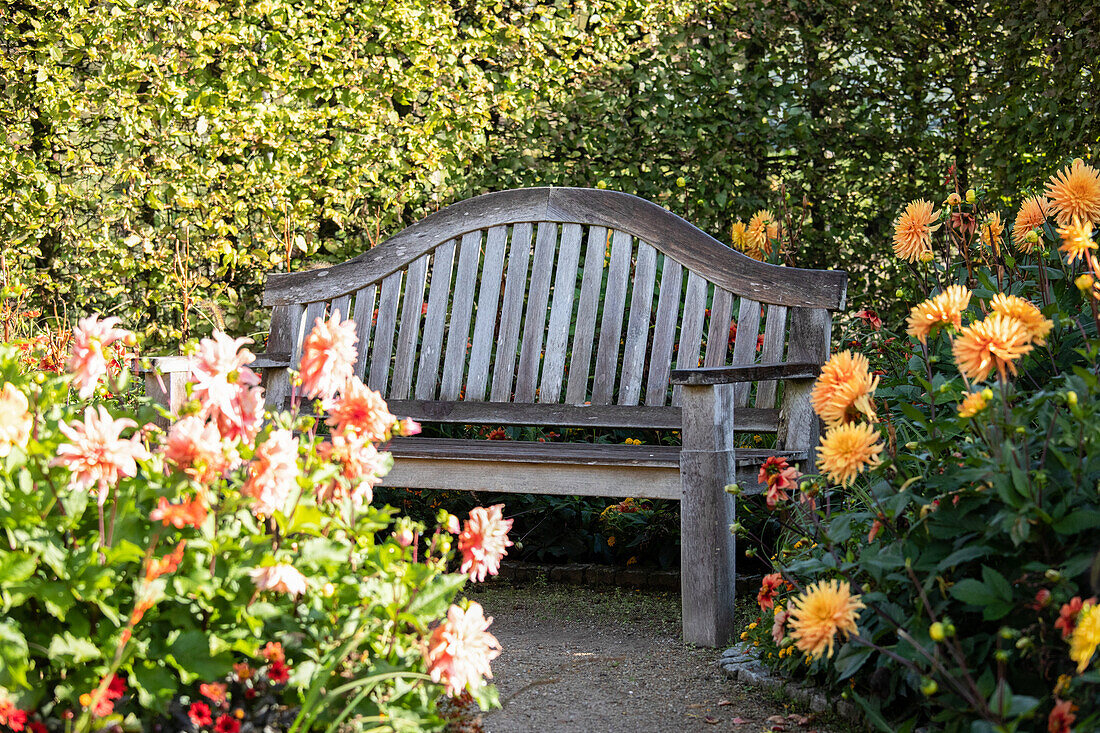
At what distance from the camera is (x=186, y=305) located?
4.33 metres

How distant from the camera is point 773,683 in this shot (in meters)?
2.20

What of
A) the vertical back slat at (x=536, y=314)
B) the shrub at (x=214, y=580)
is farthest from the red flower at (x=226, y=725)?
the vertical back slat at (x=536, y=314)

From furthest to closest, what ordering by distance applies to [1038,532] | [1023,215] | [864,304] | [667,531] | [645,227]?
[864,304], [667,531], [645,227], [1023,215], [1038,532]

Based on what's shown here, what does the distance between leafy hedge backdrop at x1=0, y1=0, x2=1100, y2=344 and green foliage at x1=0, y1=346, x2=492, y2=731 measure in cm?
296

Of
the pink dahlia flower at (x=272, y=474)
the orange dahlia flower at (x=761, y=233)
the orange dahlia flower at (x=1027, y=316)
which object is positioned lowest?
the pink dahlia flower at (x=272, y=474)

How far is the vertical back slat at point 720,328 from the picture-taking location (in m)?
3.11

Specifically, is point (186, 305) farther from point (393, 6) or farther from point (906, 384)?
point (906, 384)

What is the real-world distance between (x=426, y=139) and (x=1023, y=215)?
2754 mm

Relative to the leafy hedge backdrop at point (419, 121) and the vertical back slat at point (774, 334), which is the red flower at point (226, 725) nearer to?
the vertical back slat at point (774, 334)

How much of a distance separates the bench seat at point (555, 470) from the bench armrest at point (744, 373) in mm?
236

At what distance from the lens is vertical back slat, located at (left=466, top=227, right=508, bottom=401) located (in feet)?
11.2

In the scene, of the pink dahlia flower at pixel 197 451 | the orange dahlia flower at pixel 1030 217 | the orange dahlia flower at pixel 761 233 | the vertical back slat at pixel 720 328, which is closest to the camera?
the pink dahlia flower at pixel 197 451

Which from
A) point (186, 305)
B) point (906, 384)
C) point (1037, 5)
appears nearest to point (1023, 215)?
point (906, 384)

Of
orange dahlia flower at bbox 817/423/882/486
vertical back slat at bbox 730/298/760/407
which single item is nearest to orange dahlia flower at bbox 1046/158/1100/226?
orange dahlia flower at bbox 817/423/882/486
